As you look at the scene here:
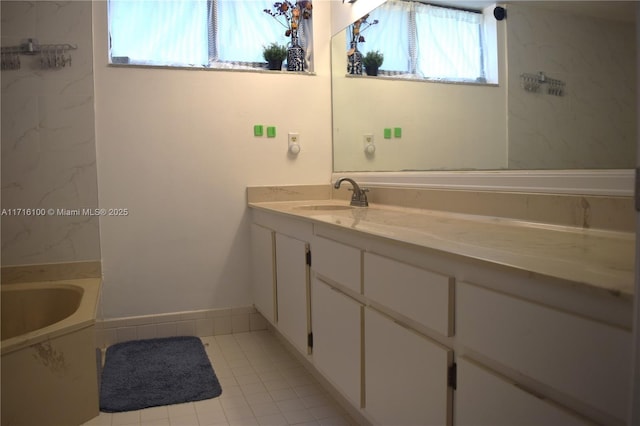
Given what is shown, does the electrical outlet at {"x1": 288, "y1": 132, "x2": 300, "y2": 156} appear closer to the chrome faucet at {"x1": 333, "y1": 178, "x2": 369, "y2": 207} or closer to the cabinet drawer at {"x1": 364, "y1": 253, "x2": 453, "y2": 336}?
the chrome faucet at {"x1": 333, "y1": 178, "x2": 369, "y2": 207}

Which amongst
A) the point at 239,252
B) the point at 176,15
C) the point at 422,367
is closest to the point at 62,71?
the point at 176,15

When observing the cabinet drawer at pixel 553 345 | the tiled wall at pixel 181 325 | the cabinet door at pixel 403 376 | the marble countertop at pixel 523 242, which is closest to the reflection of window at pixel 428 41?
the marble countertop at pixel 523 242

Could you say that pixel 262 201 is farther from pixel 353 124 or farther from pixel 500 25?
pixel 500 25

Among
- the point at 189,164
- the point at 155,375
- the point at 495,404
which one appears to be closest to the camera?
the point at 495,404

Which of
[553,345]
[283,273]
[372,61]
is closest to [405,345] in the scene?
[553,345]

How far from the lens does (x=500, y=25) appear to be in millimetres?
2094

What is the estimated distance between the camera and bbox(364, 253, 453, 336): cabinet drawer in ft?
3.77

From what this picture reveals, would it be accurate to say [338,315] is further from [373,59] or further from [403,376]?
[373,59]

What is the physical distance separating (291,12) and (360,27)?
19.3 inches

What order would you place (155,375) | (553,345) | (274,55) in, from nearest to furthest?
1. (553,345)
2. (155,375)
3. (274,55)

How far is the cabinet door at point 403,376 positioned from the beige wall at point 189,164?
1.68 metres

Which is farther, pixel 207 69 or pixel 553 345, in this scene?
pixel 207 69

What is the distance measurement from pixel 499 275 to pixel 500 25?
1512mm

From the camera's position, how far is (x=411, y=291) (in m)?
1.29
